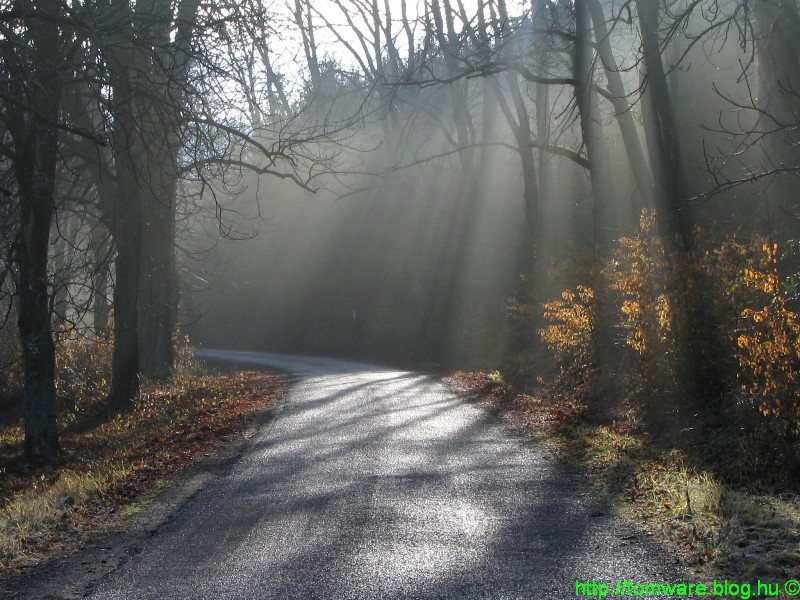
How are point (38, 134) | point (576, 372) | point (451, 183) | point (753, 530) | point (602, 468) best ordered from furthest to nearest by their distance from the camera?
point (451, 183) → point (576, 372) → point (38, 134) → point (602, 468) → point (753, 530)

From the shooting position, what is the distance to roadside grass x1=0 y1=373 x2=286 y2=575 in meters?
7.35

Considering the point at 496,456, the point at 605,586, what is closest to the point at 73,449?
the point at 496,456

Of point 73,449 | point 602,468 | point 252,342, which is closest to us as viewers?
point 602,468

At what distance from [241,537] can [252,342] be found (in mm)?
52518

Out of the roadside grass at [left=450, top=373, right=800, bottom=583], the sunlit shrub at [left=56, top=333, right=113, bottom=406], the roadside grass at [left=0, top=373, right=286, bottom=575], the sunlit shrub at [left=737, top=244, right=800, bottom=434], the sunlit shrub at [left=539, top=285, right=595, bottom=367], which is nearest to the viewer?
the roadside grass at [left=450, top=373, right=800, bottom=583]

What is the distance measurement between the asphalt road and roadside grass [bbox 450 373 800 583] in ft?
0.85

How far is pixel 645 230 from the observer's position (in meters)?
11.9

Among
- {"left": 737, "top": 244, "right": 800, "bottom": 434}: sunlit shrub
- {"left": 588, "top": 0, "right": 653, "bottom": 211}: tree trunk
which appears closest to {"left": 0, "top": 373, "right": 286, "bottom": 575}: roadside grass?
{"left": 737, "top": 244, "right": 800, "bottom": 434}: sunlit shrub

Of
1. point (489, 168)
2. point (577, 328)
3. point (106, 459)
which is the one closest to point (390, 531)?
point (106, 459)

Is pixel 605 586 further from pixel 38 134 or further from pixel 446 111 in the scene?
pixel 446 111

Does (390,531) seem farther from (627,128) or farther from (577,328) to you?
(627,128)

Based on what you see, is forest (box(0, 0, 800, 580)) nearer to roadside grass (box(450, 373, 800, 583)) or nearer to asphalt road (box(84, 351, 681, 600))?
roadside grass (box(450, 373, 800, 583))

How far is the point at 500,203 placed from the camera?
36.6m

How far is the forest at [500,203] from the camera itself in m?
9.30
